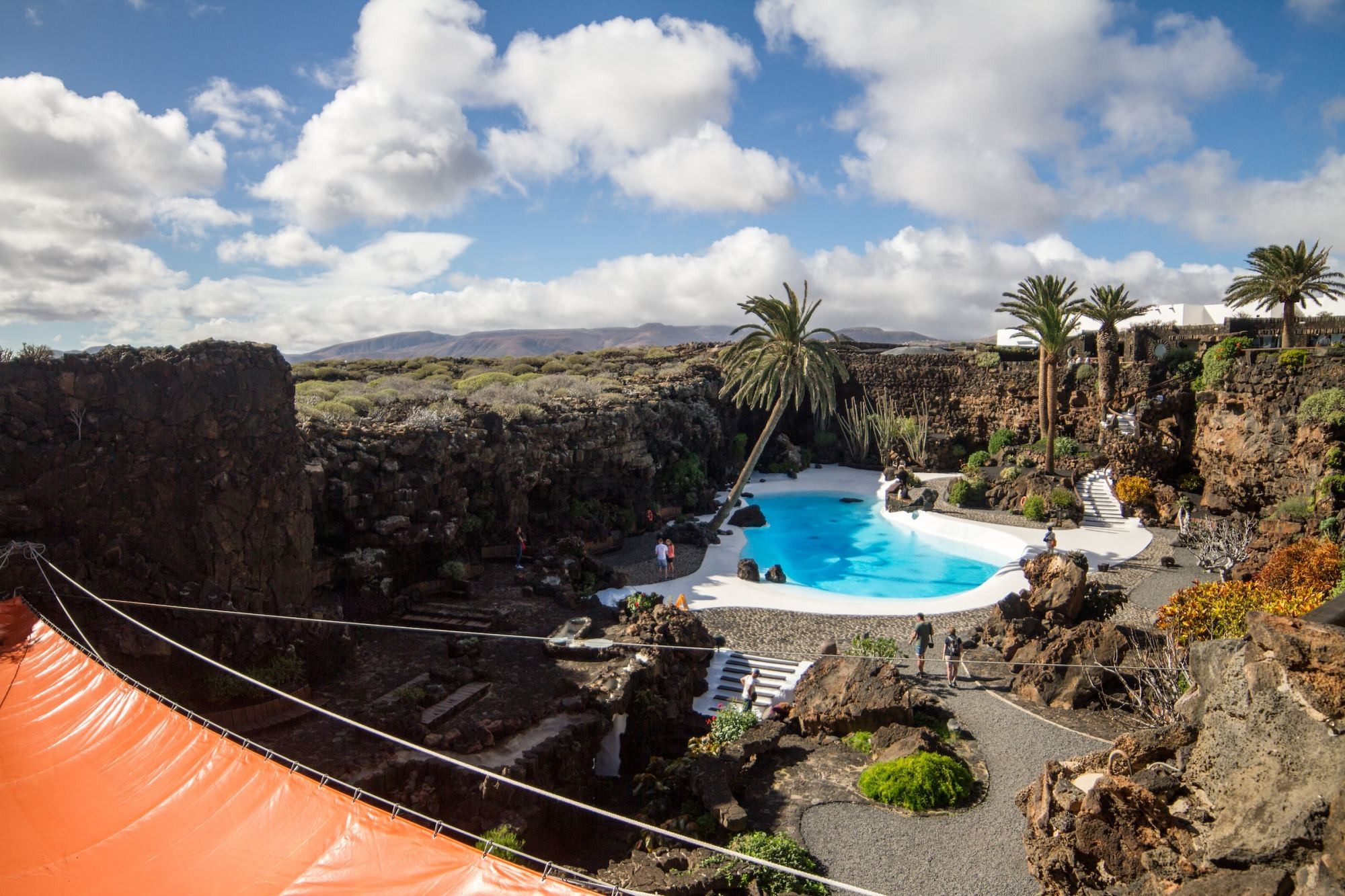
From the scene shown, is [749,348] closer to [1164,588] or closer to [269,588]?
[1164,588]

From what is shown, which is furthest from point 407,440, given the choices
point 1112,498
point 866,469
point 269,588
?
point 866,469

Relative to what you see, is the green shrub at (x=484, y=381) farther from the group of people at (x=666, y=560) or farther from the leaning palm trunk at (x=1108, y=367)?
the leaning palm trunk at (x=1108, y=367)

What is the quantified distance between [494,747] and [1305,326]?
4355 centimetres

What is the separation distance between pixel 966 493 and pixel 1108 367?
9.92 meters

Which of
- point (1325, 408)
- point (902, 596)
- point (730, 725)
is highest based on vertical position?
point (1325, 408)

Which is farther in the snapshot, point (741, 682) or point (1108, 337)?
point (1108, 337)

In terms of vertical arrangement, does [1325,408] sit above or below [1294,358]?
below

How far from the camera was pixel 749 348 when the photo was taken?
27.1 m

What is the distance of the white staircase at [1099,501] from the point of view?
26797 mm

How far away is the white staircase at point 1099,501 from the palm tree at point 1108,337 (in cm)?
439

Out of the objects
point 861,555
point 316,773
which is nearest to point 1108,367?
point 861,555

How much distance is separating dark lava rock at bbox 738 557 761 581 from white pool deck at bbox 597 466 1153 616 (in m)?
0.20

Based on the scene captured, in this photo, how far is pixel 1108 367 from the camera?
33781mm

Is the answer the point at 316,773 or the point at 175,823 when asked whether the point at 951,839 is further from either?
the point at 175,823
